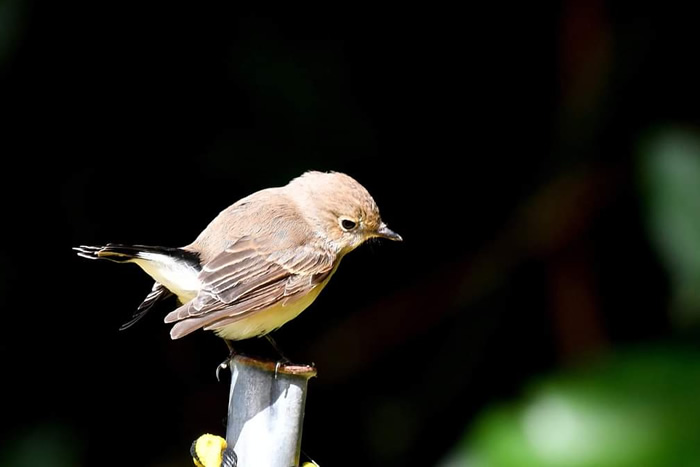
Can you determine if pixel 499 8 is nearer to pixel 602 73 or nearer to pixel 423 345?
pixel 602 73

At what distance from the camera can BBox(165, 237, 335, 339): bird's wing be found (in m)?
2.55

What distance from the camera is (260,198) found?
3.02 meters

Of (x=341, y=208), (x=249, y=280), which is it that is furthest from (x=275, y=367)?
(x=341, y=208)

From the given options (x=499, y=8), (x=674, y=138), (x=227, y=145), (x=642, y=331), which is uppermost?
(x=499, y=8)

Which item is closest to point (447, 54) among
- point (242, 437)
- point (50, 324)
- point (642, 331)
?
point (642, 331)

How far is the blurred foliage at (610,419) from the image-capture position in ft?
7.13

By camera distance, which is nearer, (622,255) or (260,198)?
(260,198)

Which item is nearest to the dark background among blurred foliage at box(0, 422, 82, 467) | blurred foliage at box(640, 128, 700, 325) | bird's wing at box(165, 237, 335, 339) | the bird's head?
blurred foliage at box(0, 422, 82, 467)

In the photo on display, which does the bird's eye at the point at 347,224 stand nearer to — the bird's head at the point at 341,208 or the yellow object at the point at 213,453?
the bird's head at the point at 341,208

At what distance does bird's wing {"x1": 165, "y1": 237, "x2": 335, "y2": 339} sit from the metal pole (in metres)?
0.40

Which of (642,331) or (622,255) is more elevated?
(622,255)

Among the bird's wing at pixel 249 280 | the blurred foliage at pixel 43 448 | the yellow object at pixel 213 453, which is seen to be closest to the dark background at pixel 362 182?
the blurred foliage at pixel 43 448

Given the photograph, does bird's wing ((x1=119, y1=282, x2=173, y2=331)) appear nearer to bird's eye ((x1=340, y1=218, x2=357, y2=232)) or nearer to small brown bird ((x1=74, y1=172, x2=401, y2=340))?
small brown bird ((x1=74, y1=172, x2=401, y2=340))

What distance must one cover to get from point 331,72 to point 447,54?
0.70m
